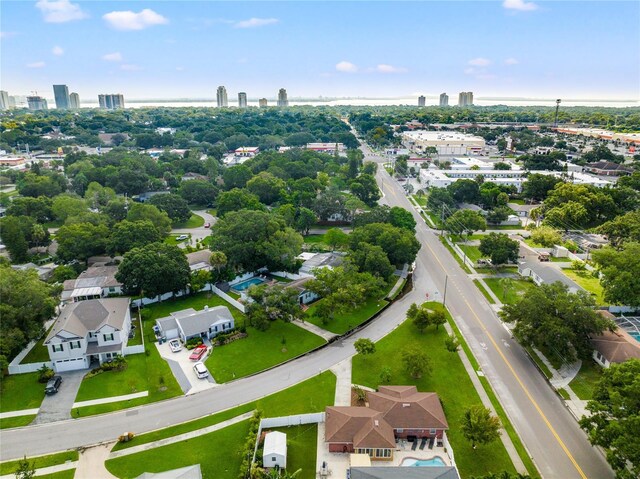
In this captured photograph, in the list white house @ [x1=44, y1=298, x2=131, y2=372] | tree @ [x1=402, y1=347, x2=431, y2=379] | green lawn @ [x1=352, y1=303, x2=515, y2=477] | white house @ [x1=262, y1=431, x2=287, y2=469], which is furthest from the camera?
white house @ [x1=44, y1=298, x2=131, y2=372]

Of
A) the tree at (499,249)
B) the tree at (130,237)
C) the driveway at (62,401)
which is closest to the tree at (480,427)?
the driveway at (62,401)

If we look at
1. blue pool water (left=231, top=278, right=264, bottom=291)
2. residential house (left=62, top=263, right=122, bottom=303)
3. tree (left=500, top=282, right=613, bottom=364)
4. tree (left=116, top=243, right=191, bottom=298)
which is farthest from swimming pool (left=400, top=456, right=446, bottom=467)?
residential house (left=62, top=263, right=122, bottom=303)

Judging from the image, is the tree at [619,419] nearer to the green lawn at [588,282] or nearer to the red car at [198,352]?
the green lawn at [588,282]

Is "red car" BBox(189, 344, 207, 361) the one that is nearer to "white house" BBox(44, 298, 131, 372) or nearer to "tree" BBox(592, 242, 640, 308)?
"white house" BBox(44, 298, 131, 372)

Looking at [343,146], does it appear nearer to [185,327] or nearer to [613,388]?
[185,327]

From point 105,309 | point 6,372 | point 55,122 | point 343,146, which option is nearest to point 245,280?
point 105,309

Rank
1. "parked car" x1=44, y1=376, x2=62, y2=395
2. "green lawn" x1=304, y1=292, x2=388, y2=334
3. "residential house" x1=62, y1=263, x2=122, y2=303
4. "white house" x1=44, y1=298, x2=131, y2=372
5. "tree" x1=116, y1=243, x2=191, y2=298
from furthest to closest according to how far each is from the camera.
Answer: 1. "residential house" x1=62, y1=263, x2=122, y2=303
2. "tree" x1=116, y1=243, x2=191, y2=298
3. "green lawn" x1=304, y1=292, x2=388, y2=334
4. "white house" x1=44, y1=298, x2=131, y2=372
5. "parked car" x1=44, y1=376, x2=62, y2=395

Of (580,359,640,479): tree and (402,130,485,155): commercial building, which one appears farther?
(402,130,485,155): commercial building
